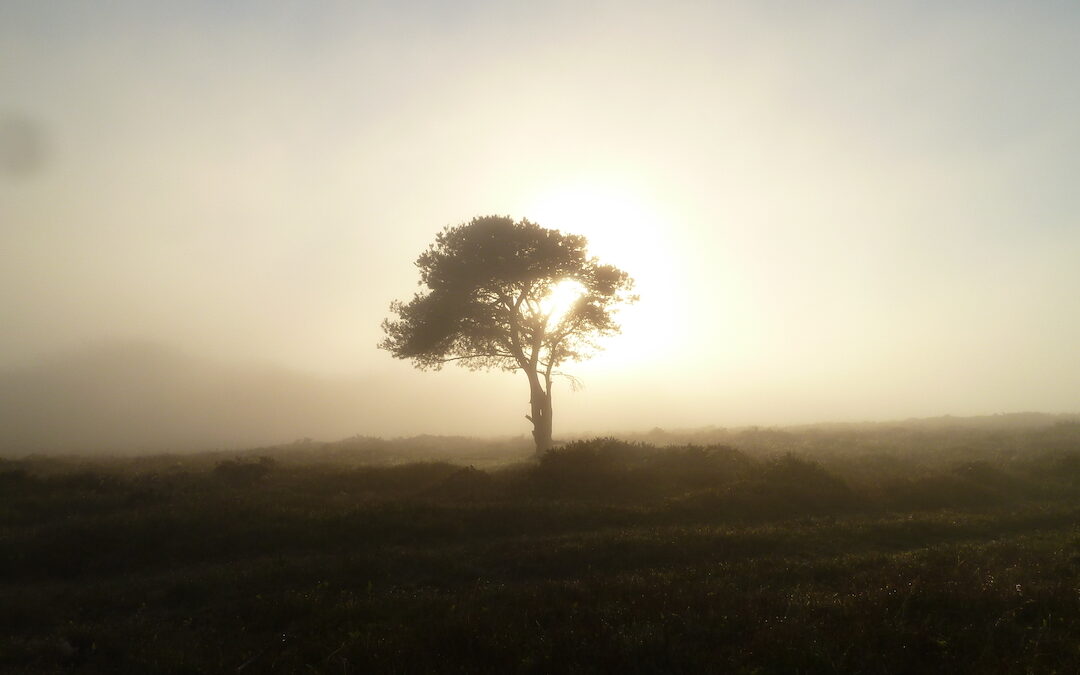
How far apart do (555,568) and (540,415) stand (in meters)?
20.5

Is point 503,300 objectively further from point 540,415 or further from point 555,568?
point 555,568

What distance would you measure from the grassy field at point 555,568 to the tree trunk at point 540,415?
8.91 metres

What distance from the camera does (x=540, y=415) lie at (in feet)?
105

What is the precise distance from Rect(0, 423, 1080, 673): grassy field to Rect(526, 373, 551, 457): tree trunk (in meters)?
8.91

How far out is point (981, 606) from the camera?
837 centimetres

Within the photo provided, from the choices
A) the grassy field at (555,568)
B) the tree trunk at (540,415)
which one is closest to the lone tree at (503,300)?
the tree trunk at (540,415)

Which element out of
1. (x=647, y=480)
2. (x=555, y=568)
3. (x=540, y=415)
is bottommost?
(x=555, y=568)

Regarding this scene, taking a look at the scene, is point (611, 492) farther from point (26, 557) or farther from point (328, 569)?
point (26, 557)

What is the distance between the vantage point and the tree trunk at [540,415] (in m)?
32.0

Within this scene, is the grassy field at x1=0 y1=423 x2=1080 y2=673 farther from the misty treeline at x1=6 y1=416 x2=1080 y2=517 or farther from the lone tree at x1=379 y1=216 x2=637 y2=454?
the lone tree at x1=379 y1=216 x2=637 y2=454

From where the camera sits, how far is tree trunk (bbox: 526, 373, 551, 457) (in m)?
32.0

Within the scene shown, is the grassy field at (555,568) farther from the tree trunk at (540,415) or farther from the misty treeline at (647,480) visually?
the tree trunk at (540,415)

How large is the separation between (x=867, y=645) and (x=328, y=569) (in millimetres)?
8973

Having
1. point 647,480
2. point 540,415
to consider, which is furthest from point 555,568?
point 540,415
